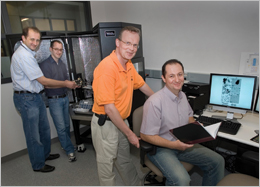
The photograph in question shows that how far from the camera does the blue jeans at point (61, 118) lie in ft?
7.10

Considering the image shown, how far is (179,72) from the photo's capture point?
136 centimetres

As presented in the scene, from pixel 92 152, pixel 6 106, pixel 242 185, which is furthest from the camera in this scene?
pixel 92 152

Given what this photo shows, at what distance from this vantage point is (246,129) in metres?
1.51

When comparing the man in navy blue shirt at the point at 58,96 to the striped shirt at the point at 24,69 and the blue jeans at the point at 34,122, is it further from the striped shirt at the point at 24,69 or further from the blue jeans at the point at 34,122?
the striped shirt at the point at 24,69

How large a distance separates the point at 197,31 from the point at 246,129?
128 cm

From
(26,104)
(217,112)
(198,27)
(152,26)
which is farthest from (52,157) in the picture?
(198,27)

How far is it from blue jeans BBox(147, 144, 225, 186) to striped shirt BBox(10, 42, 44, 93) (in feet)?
4.58

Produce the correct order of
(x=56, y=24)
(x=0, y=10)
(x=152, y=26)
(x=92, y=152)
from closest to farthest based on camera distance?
(x=0, y=10), (x=92, y=152), (x=152, y=26), (x=56, y=24)

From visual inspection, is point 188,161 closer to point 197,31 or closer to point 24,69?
point 197,31

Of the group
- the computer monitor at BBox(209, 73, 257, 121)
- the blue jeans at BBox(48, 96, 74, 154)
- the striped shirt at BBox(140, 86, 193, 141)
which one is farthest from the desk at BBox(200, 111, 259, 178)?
the blue jeans at BBox(48, 96, 74, 154)

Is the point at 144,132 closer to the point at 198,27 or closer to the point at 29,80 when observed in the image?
the point at 29,80

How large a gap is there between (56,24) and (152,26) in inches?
59.1

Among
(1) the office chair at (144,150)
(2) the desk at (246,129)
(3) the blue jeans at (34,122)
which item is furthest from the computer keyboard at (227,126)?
(3) the blue jeans at (34,122)

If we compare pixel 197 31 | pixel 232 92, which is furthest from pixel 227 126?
pixel 197 31
